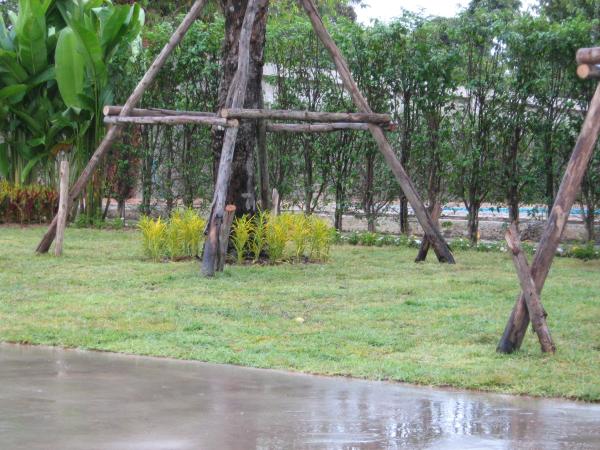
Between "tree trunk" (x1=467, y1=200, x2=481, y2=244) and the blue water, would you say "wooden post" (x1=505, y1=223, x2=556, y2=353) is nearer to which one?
the blue water

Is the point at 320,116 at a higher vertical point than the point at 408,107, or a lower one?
lower

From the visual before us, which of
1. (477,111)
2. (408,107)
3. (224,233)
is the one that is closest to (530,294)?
(224,233)

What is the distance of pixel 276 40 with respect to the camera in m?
18.0

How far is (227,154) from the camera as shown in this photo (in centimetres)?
1212

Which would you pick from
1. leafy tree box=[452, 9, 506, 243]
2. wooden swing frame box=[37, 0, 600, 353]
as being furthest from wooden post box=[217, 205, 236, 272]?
leafy tree box=[452, 9, 506, 243]

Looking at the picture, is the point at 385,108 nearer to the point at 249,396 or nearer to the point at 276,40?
the point at 276,40

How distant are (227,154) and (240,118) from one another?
2.40 ft

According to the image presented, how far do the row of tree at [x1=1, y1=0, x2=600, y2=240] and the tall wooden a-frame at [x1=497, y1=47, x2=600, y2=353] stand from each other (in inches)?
279

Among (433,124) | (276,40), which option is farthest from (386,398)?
(276,40)

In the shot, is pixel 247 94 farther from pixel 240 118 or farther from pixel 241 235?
pixel 241 235

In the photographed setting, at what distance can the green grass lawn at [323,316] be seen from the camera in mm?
7465

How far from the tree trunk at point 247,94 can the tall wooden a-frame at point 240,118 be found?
481mm

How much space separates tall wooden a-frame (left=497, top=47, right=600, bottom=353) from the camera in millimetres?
7680

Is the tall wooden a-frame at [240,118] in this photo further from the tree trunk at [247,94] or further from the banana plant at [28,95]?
the banana plant at [28,95]
